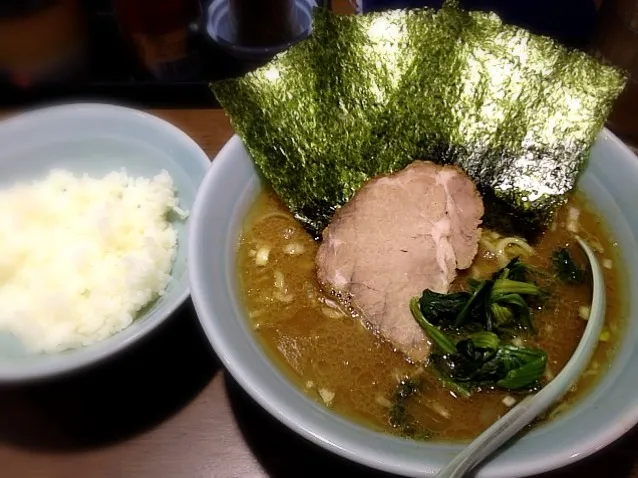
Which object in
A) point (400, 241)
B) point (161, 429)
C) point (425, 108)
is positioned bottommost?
point (161, 429)

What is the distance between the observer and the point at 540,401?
938 mm

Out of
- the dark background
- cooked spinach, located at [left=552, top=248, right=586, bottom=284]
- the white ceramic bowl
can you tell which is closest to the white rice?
the white ceramic bowl

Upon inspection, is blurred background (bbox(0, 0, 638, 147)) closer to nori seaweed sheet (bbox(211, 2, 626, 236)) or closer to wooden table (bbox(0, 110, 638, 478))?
nori seaweed sheet (bbox(211, 2, 626, 236))

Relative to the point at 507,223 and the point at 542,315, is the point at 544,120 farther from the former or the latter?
the point at 542,315

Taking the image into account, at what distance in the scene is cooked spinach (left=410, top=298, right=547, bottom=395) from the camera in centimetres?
104

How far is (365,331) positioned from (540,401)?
13.5 inches

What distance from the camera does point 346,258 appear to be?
1.22m

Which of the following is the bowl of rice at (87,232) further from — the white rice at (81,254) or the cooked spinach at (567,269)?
the cooked spinach at (567,269)

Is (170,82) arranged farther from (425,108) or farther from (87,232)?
(425,108)

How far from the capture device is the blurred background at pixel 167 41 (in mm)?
1569

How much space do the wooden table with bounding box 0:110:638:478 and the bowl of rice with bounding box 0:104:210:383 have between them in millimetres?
69

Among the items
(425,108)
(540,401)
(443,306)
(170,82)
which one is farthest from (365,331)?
(170,82)

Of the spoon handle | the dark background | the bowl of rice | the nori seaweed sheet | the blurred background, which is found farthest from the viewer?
the dark background

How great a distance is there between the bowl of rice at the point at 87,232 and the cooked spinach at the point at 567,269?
2.43 feet
